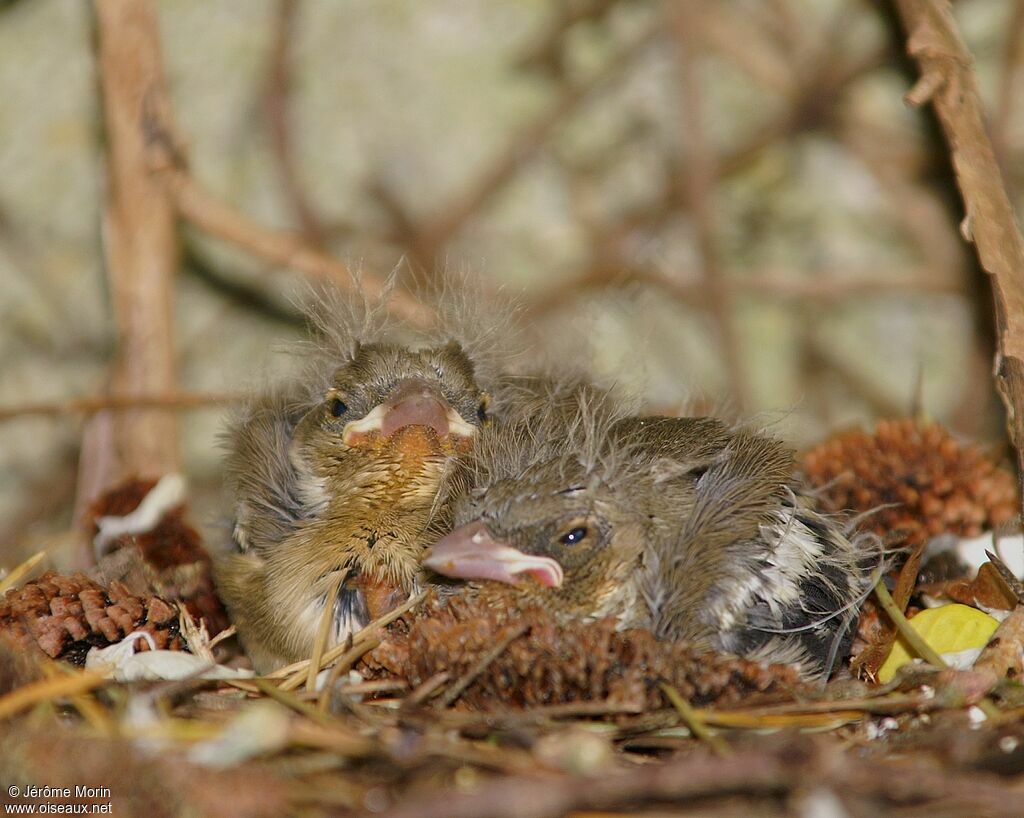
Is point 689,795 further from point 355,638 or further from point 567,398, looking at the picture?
point 567,398

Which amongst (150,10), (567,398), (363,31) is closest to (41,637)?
(567,398)

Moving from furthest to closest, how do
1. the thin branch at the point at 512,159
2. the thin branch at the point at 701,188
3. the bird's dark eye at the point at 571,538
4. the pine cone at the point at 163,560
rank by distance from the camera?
the thin branch at the point at 512,159 → the thin branch at the point at 701,188 → the pine cone at the point at 163,560 → the bird's dark eye at the point at 571,538

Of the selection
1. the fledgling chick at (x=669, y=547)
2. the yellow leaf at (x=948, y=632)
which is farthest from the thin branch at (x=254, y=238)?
the yellow leaf at (x=948, y=632)

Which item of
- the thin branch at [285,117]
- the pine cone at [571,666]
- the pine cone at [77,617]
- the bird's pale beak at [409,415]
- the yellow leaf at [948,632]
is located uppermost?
the thin branch at [285,117]

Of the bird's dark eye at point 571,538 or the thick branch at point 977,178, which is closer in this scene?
the bird's dark eye at point 571,538

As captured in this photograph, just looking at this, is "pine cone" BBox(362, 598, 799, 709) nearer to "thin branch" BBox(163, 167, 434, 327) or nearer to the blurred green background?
"thin branch" BBox(163, 167, 434, 327)

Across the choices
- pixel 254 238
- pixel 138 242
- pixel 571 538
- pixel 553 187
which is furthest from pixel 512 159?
pixel 571 538

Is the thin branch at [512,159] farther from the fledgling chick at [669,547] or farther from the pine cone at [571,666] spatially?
the pine cone at [571,666]

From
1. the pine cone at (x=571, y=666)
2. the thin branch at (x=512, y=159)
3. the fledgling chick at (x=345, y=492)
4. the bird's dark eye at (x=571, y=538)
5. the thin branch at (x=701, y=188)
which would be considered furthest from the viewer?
the thin branch at (x=512, y=159)
